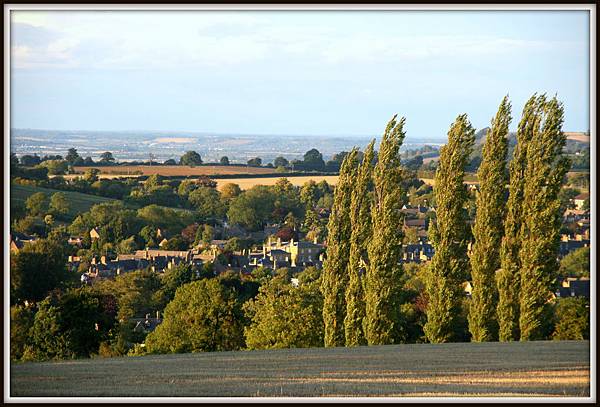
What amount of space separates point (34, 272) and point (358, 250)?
14.8 meters

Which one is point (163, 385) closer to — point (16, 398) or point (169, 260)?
point (16, 398)

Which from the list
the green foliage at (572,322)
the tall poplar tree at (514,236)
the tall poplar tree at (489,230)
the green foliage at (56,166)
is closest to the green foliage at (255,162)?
the green foliage at (56,166)

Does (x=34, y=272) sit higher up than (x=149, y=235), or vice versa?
(x=34, y=272)

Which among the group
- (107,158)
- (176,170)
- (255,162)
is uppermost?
(107,158)

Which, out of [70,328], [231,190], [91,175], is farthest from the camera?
[231,190]

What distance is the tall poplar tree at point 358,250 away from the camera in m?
24.9

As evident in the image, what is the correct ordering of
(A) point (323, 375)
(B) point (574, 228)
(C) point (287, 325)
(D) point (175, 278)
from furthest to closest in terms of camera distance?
(D) point (175, 278)
(B) point (574, 228)
(C) point (287, 325)
(A) point (323, 375)

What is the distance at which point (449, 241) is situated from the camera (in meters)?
24.8

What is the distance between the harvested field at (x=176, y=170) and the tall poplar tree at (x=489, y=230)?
4845 cm

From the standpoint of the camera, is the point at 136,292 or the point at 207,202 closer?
the point at 136,292

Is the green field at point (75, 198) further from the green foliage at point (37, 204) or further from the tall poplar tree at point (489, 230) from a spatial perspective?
the tall poplar tree at point (489, 230)

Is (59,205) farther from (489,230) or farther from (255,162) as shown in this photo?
(489,230)

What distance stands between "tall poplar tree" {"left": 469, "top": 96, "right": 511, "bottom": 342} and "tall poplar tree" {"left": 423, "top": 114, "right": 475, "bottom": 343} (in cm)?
44

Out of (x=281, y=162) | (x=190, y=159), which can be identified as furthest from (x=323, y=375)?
(x=190, y=159)
